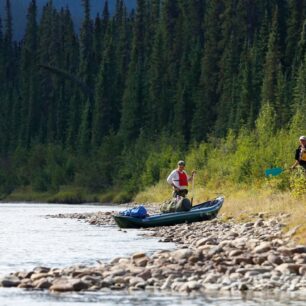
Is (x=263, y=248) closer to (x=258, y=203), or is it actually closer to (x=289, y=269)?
(x=289, y=269)

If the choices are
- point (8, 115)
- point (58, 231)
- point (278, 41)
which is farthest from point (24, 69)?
point (58, 231)

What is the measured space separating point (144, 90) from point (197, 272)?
2976 inches

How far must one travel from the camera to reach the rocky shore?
18359 millimetres

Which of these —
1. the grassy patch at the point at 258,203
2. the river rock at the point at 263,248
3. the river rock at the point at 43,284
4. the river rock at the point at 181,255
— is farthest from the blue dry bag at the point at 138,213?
the river rock at the point at 43,284

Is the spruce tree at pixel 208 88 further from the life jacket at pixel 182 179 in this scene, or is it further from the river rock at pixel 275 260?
the river rock at pixel 275 260

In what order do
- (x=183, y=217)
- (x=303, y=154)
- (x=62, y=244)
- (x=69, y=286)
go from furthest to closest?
(x=183, y=217) → (x=62, y=244) → (x=303, y=154) → (x=69, y=286)

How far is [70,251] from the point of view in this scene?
26.5m

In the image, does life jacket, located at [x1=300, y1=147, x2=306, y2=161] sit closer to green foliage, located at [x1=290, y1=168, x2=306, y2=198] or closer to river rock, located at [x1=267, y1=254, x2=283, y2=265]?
green foliage, located at [x1=290, y1=168, x2=306, y2=198]

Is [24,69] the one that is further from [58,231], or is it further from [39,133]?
[58,231]

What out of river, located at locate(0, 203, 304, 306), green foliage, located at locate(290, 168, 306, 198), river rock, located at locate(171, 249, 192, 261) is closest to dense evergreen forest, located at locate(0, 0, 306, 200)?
river, located at locate(0, 203, 304, 306)

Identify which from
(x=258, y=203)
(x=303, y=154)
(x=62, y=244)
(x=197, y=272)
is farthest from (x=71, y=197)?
(x=197, y=272)

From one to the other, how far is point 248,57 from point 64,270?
63164 millimetres

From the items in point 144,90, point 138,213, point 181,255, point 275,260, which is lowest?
point 275,260

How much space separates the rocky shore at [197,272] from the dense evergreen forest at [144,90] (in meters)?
30.0
